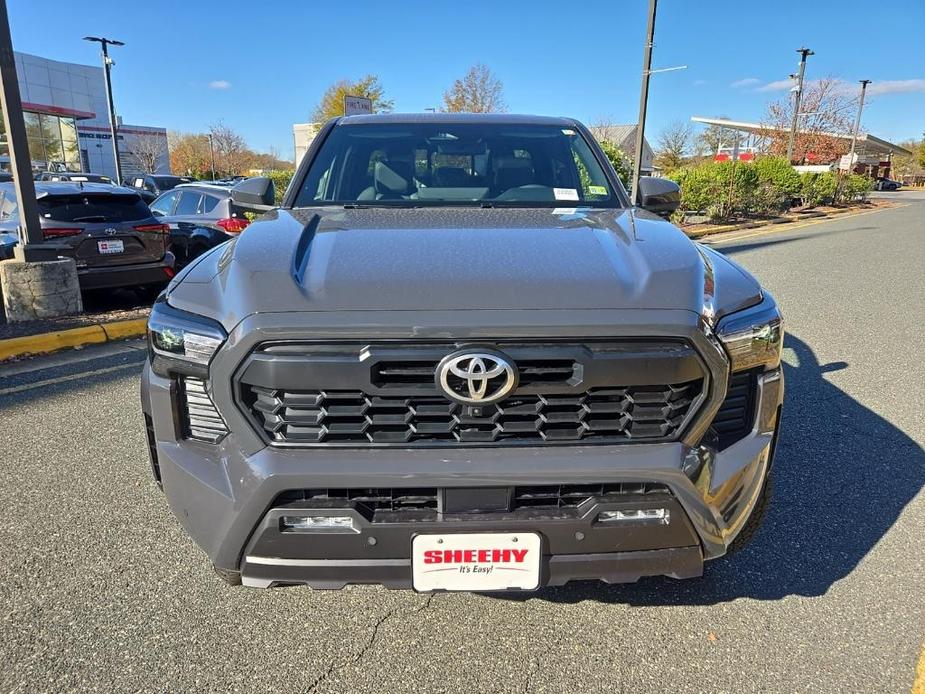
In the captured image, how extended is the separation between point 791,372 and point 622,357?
397cm

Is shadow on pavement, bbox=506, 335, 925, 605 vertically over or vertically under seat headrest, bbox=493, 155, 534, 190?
under

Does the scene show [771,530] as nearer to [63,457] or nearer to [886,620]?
[886,620]

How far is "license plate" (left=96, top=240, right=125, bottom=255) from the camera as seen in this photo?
7.31 metres

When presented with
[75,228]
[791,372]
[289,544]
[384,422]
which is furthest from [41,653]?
[75,228]

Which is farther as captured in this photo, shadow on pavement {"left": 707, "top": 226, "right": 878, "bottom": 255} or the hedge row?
the hedge row

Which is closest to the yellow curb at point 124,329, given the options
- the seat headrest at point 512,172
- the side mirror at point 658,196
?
the seat headrest at point 512,172

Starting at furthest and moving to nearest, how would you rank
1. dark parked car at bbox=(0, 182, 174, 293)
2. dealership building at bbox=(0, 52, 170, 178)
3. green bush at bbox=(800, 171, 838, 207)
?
dealership building at bbox=(0, 52, 170, 178) < green bush at bbox=(800, 171, 838, 207) < dark parked car at bbox=(0, 182, 174, 293)

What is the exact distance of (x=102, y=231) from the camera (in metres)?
7.29

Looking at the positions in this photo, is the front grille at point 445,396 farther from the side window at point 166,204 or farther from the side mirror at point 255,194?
the side window at point 166,204

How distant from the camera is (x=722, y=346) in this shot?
1950 millimetres

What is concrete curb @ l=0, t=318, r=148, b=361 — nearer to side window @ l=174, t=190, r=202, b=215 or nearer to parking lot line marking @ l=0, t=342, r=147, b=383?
parking lot line marking @ l=0, t=342, r=147, b=383

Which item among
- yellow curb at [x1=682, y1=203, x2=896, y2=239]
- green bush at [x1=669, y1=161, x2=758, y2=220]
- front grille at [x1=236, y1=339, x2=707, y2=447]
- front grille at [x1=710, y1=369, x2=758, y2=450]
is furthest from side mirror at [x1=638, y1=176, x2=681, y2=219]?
green bush at [x1=669, y1=161, x2=758, y2=220]

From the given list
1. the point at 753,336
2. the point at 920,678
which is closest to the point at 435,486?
the point at 753,336

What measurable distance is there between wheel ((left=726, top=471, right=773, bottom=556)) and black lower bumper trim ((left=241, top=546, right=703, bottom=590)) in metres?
0.30
